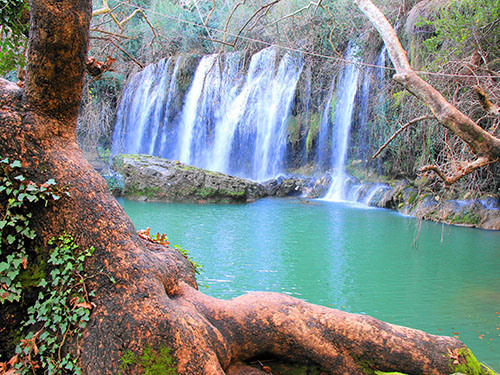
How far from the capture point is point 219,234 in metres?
7.75

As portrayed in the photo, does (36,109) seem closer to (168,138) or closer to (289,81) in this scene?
(289,81)

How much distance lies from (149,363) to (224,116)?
52.6ft

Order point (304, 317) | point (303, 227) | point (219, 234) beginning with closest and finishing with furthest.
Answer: point (304, 317) < point (219, 234) < point (303, 227)

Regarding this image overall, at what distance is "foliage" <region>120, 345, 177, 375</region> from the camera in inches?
70.8

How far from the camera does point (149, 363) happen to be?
1.82 metres

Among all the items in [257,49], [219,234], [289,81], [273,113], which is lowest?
[219,234]

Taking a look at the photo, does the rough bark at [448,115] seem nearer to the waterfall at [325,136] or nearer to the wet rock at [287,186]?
the wet rock at [287,186]

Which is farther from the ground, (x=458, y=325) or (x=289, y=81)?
(x=289, y=81)

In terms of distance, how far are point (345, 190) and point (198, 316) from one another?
39.2 ft

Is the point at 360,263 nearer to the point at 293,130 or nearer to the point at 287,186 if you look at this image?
the point at 287,186

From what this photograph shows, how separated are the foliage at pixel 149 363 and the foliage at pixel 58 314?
0.23 meters

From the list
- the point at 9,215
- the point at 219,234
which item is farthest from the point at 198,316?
the point at 219,234

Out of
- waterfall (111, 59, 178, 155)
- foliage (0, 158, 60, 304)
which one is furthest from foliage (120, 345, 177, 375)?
waterfall (111, 59, 178, 155)

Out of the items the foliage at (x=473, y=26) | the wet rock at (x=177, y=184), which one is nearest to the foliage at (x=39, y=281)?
the foliage at (x=473, y=26)
